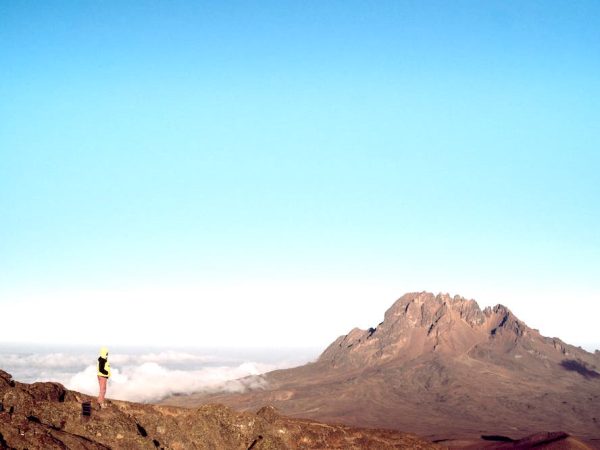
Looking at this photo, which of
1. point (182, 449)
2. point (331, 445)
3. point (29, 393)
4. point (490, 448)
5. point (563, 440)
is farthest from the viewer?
point (490, 448)

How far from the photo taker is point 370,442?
70.0 m

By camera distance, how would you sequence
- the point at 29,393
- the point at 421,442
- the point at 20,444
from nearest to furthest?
1. the point at 20,444
2. the point at 29,393
3. the point at 421,442

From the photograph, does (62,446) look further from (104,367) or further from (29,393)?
(29,393)

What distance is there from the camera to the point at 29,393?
4541cm

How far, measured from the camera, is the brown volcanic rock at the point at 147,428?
37844 millimetres

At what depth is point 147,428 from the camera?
167 feet

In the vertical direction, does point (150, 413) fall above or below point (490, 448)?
above

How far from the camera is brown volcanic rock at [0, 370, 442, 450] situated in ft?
124

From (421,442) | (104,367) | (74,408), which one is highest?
(104,367)

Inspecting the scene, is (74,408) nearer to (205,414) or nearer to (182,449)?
(182,449)

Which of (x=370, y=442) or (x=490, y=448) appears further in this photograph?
(x=490, y=448)

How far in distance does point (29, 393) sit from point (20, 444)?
11.1m

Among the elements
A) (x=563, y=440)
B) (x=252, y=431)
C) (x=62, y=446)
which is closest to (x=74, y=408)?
(x=62, y=446)

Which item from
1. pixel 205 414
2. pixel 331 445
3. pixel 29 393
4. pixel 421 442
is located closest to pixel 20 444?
pixel 29 393
